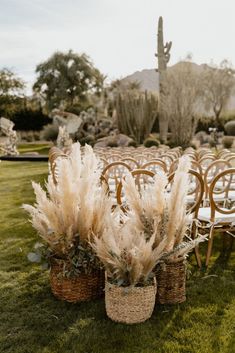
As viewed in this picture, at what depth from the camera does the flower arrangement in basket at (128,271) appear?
278cm

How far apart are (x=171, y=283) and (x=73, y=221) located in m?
0.83

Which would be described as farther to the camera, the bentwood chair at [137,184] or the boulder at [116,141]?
the boulder at [116,141]

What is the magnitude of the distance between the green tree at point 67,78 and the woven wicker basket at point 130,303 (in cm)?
3751

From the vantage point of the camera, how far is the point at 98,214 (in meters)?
3.14

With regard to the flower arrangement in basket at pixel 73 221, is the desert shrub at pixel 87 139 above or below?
below

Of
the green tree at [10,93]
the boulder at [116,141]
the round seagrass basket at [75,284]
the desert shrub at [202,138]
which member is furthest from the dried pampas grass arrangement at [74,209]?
the green tree at [10,93]

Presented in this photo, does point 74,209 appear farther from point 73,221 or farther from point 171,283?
point 171,283

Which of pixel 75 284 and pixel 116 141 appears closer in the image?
pixel 75 284

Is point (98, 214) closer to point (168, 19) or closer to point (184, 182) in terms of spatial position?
point (184, 182)

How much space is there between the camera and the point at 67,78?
1582 inches

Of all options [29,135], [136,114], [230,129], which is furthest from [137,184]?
[29,135]

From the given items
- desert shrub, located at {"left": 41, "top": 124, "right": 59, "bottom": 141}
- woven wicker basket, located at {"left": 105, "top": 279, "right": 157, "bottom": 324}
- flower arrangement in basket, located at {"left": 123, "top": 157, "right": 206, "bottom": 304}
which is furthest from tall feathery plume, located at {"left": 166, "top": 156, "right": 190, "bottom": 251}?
desert shrub, located at {"left": 41, "top": 124, "right": 59, "bottom": 141}

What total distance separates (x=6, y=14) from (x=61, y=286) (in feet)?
17.8

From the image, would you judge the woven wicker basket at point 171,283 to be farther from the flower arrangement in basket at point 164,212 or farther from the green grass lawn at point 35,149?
the green grass lawn at point 35,149
